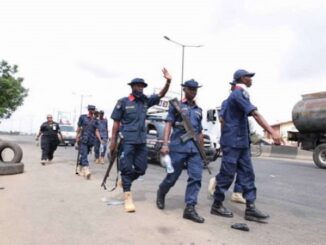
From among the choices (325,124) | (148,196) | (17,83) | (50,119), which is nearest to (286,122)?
(17,83)

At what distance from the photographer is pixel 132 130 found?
251 inches

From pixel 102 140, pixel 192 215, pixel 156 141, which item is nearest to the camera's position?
pixel 192 215

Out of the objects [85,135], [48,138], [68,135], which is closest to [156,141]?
[48,138]

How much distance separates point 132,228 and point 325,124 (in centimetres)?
1281

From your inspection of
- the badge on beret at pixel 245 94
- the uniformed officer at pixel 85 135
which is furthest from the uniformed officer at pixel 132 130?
the uniformed officer at pixel 85 135

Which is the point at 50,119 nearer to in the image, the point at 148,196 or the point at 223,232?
the point at 148,196

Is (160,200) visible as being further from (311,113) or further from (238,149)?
(311,113)

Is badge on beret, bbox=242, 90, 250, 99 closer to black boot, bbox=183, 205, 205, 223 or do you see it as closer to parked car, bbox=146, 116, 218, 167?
black boot, bbox=183, 205, 205, 223

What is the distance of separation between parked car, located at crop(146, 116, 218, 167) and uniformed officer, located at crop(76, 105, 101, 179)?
11.4 feet

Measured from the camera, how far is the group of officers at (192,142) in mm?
5870

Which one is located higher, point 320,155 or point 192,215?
point 320,155

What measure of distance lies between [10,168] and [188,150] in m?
6.23

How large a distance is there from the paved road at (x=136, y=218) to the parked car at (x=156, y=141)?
5.54m

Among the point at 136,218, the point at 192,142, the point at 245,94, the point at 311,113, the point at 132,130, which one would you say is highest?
the point at 311,113
